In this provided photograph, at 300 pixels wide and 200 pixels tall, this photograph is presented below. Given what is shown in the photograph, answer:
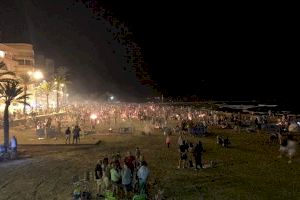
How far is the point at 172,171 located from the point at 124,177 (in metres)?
6.21

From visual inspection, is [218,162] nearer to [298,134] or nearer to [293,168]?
[293,168]

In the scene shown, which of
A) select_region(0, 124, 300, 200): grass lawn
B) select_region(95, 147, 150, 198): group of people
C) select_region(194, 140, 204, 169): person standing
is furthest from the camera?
select_region(194, 140, 204, 169): person standing

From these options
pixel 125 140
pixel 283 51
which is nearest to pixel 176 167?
pixel 125 140

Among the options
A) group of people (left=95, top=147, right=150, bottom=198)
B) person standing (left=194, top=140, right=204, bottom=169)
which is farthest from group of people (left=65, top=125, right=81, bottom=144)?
group of people (left=95, top=147, right=150, bottom=198)

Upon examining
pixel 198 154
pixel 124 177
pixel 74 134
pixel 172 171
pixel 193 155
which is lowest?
pixel 172 171

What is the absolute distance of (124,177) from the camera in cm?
1505

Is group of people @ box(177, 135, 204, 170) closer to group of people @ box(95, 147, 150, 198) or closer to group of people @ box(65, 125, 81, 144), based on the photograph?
group of people @ box(95, 147, 150, 198)

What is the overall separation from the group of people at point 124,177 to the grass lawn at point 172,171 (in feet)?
4.40

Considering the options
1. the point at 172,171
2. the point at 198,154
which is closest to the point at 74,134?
the point at 172,171

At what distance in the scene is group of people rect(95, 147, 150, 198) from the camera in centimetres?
1509

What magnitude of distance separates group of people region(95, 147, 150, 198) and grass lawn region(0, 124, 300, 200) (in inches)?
52.8

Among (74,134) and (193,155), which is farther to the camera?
(74,134)

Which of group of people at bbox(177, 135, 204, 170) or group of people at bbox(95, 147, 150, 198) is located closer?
group of people at bbox(95, 147, 150, 198)

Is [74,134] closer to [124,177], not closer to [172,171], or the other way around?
[172,171]
